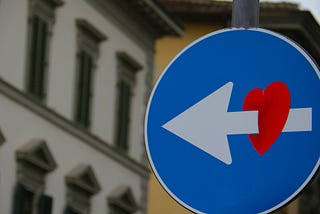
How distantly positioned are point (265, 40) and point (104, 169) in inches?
894

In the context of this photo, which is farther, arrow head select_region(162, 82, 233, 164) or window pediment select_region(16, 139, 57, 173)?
window pediment select_region(16, 139, 57, 173)

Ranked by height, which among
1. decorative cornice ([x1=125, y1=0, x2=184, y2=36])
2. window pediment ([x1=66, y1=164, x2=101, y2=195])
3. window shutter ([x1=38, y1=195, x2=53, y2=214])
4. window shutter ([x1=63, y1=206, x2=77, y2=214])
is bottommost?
window shutter ([x1=38, y1=195, x2=53, y2=214])

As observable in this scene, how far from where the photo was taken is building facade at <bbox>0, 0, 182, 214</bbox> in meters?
24.1

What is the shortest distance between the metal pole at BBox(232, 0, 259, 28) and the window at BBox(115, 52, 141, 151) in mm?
23290

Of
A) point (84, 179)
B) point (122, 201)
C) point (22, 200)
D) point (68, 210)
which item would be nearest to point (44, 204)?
point (22, 200)

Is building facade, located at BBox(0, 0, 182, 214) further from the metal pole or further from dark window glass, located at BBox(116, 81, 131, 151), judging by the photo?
the metal pole

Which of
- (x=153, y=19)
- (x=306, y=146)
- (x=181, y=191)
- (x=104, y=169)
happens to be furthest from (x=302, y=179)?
(x=153, y=19)

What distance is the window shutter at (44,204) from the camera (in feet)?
80.8

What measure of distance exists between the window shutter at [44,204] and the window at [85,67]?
2206 mm

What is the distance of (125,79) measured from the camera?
1160 inches

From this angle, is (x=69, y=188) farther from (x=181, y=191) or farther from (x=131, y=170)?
(x=181, y=191)

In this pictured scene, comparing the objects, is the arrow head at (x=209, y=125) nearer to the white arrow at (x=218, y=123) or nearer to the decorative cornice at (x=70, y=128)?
the white arrow at (x=218, y=123)

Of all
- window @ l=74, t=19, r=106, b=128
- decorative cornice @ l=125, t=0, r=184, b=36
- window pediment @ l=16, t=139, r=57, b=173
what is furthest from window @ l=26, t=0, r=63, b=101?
decorative cornice @ l=125, t=0, r=184, b=36

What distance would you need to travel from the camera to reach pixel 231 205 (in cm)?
547
